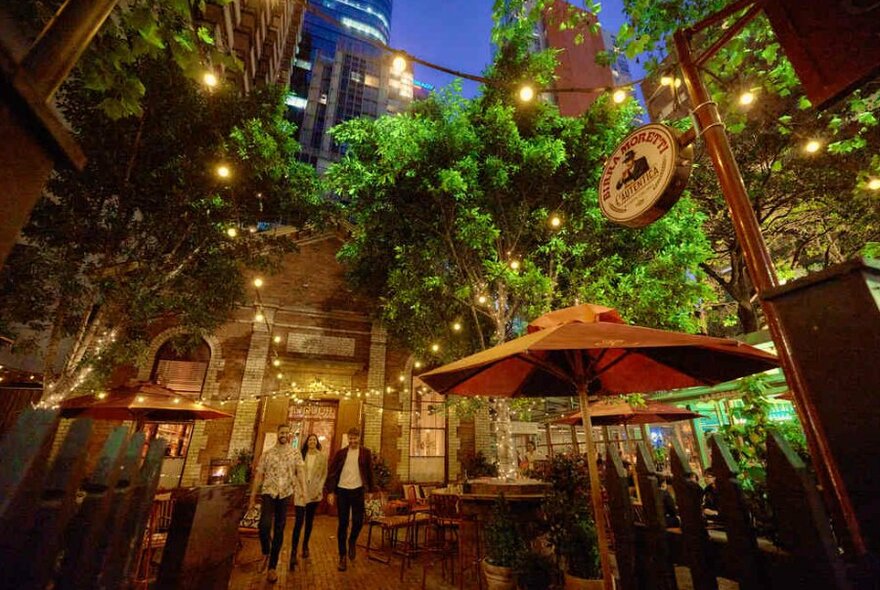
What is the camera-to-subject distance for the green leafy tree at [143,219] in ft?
23.0

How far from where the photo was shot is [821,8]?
7.00ft

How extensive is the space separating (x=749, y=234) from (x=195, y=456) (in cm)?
1244

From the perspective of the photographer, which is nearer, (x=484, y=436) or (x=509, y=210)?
(x=509, y=210)

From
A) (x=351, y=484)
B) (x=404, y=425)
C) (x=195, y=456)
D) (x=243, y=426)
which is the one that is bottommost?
(x=351, y=484)

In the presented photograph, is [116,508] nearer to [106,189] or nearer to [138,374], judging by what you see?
[106,189]

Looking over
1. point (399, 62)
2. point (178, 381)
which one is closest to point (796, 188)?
point (399, 62)

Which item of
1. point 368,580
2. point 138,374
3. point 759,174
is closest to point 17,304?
point 138,374

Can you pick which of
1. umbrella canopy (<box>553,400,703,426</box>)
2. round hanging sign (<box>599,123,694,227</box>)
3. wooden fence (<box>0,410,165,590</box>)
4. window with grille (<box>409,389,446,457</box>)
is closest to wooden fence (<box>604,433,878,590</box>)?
round hanging sign (<box>599,123,694,227</box>)

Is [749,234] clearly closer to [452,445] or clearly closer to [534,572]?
[534,572]

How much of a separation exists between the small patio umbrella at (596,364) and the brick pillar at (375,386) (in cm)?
882

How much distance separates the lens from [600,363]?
11.2ft

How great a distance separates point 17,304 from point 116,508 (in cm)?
800

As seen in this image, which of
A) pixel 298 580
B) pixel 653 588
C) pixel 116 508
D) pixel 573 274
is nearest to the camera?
pixel 116 508

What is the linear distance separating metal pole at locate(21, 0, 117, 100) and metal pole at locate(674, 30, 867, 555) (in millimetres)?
2720
